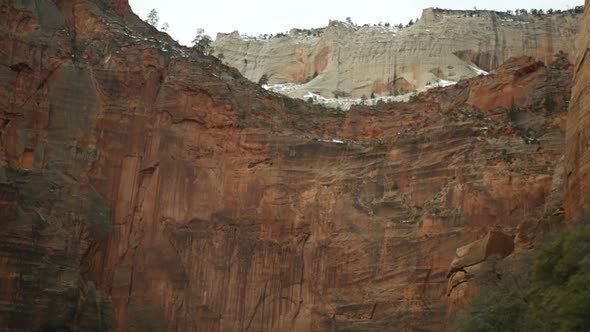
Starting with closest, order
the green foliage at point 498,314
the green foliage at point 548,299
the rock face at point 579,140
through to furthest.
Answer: the green foliage at point 548,299 < the green foliage at point 498,314 < the rock face at point 579,140

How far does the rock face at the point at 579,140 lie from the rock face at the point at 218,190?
419 inches

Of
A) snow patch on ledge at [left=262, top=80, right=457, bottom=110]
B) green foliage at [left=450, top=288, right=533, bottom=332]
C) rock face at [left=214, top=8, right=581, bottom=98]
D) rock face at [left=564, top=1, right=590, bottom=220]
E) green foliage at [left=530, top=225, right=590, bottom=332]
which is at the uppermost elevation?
rock face at [left=214, top=8, right=581, bottom=98]

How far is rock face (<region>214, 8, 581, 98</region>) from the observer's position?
8856cm

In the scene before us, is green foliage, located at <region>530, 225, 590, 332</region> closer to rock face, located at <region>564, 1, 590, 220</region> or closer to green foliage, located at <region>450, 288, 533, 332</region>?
green foliage, located at <region>450, 288, 533, 332</region>

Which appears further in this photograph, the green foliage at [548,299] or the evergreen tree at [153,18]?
the evergreen tree at [153,18]

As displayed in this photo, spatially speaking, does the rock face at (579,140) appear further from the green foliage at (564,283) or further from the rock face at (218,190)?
the rock face at (218,190)

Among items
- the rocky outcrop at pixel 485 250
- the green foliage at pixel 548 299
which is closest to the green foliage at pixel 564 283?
the green foliage at pixel 548 299

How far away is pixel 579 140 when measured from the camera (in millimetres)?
35906

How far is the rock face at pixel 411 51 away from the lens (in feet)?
291

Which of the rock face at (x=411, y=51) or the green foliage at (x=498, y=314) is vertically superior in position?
the rock face at (x=411, y=51)

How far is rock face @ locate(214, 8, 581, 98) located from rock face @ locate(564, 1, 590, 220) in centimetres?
4767

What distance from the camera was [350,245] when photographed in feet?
169

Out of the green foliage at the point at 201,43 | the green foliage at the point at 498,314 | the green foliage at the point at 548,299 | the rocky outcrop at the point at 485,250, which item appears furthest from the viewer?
the green foliage at the point at 201,43

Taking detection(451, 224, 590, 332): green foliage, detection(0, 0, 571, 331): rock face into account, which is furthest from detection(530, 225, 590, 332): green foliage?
detection(0, 0, 571, 331): rock face
